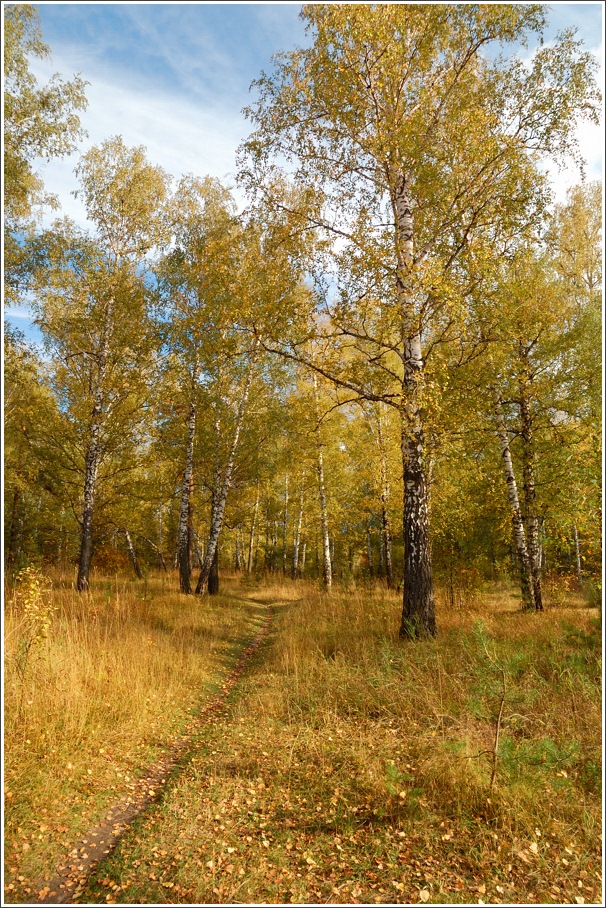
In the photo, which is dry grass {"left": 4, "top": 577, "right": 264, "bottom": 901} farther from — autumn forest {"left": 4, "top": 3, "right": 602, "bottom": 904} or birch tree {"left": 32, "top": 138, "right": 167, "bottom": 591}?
birch tree {"left": 32, "top": 138, "right": 167, "bottom": 591}

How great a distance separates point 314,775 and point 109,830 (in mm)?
1738

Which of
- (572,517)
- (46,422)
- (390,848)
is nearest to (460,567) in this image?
(572,517)

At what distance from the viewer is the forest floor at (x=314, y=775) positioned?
3018 millimetres

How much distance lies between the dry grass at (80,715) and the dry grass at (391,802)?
0.57 meters

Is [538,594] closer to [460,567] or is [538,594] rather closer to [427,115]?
[460,567]

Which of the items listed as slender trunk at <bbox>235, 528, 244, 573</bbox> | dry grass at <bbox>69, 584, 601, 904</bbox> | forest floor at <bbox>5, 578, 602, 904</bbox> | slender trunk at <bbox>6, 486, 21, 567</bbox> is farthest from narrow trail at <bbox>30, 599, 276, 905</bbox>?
slender trunk at <bbox>235, 528, 244, 573</bbox>

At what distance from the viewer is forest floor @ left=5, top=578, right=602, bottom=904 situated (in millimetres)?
3018

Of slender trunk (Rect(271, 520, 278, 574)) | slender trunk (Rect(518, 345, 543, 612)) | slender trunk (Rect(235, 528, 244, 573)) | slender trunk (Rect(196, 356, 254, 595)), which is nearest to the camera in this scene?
slender trunk (Rect(518, 345, 543, 612))

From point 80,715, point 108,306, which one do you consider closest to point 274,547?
point 108,306

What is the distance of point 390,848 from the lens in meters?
3.25

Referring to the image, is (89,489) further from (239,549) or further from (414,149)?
(239,549)

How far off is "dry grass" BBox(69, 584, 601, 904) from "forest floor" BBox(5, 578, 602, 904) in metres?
0.01

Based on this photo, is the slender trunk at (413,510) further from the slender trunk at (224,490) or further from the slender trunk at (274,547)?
the slender trunk at (274,547)

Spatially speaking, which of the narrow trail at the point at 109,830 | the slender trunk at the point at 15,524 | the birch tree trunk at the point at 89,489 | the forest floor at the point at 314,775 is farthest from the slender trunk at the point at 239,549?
the narrow trail at the point at 109,830
